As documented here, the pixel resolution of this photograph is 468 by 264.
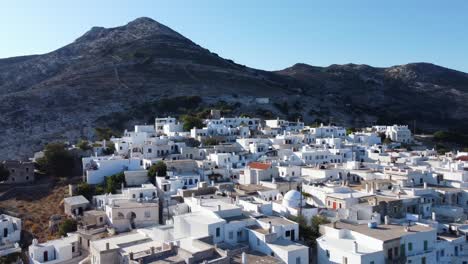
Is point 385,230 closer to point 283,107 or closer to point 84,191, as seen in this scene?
point 84,191

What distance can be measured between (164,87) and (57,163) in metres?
55.9

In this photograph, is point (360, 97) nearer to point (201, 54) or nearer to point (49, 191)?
point (201, 54)

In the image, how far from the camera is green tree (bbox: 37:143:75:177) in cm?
4016

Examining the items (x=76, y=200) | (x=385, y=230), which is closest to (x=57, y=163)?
(x=76, y=200)

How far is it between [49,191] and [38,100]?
164 ft

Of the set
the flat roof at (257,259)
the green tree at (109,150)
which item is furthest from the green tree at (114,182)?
the flat roof at (257,259)

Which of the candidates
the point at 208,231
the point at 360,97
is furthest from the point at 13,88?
the point at 208,231

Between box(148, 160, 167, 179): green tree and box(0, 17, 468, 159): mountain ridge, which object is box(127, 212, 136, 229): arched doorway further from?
box(0, 17, 468, 159): mountain ridge

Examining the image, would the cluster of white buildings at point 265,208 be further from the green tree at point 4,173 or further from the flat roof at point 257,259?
the green tree at point 4,173

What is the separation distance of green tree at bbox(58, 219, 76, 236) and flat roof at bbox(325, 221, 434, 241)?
48.8ft

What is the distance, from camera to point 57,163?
132 feet

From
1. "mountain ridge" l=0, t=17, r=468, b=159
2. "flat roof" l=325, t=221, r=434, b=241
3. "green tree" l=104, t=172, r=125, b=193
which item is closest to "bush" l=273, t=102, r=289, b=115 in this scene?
"mountain ridge" l=0, t=17, r=468, b=159

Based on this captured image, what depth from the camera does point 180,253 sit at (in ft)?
62.0

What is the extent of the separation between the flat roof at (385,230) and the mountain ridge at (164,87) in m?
47.6
